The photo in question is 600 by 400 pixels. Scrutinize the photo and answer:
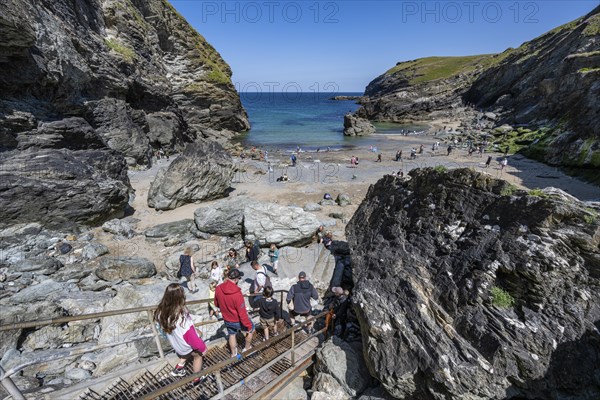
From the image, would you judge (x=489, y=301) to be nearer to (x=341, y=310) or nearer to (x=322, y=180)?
(x=341, y=310)

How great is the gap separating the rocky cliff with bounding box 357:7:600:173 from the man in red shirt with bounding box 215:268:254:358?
33749mm

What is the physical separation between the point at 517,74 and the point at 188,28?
81642 millimetres

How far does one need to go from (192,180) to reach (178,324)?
727 inches

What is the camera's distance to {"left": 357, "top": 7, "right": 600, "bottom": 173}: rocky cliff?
31469 mm

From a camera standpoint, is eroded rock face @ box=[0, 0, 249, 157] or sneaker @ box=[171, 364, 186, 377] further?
eroded rock face @ box=[0, 0, 249, 157]

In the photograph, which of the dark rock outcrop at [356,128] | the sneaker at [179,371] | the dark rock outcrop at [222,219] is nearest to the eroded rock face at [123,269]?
the dark rock outcrop at [222,219]

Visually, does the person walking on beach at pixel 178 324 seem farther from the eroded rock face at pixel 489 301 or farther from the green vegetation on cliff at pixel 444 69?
the green vegetation on cliff at pixel 444 69

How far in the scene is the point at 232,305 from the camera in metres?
6.32

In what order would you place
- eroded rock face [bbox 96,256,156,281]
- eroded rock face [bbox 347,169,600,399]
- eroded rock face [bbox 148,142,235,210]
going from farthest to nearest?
eroded rock face [bbox 148,142,235,210] → eroded rock face [bbox 96,256,156,281] → eroded rock face [bbox 347,169,600,399]

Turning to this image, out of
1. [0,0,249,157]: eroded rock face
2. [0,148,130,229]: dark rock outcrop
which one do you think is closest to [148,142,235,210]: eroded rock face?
[0,148,130,229]: dark rock outcrop

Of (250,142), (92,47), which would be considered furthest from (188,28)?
(92,47)

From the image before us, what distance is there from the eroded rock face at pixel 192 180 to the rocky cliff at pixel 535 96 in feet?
107

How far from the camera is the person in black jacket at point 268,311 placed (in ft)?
24.4

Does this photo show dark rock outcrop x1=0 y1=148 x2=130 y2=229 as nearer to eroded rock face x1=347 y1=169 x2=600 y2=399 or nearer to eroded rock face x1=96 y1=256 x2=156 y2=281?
eroded rock face x1=96 y1=256 x2=156 y2=281
